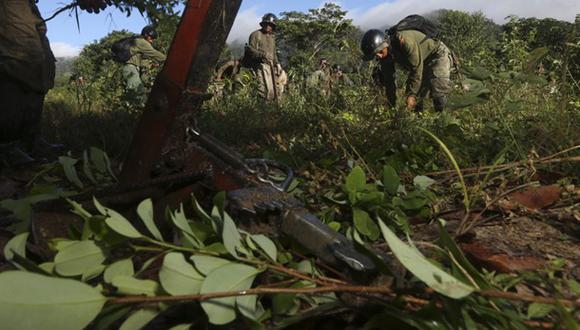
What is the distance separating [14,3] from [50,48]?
22.0 inches

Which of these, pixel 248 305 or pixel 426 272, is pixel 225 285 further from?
pixel 426 272

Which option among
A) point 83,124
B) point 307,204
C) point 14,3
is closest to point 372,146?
point 307,204

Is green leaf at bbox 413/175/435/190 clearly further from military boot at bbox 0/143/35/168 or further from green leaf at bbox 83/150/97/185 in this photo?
military boot at bbox 0/143/35/168

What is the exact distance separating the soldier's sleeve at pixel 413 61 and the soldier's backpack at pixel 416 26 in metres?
0.48

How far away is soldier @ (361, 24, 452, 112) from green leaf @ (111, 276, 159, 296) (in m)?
7.58

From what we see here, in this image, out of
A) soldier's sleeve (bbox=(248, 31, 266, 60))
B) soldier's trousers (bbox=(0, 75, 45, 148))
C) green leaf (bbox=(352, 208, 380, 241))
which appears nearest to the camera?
green leaf (bbox=(352, 208, 380, 241))

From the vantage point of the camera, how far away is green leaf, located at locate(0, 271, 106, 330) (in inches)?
30.9

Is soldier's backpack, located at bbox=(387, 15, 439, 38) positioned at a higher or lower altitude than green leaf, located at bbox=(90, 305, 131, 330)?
higher

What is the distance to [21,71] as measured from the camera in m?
3.43

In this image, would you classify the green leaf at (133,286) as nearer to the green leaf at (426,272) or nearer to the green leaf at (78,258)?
the green leaf at (78,258)

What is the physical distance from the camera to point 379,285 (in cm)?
97

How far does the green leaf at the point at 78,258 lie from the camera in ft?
3.35

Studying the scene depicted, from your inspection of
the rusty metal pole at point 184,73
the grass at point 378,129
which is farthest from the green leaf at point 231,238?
the grass at point 378,129

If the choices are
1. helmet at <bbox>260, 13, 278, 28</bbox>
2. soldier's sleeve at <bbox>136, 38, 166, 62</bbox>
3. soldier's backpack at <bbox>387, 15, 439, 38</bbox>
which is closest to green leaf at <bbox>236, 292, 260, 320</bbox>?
soldier's backpack at <bbox>387, 15, 439, 38</bbox>
